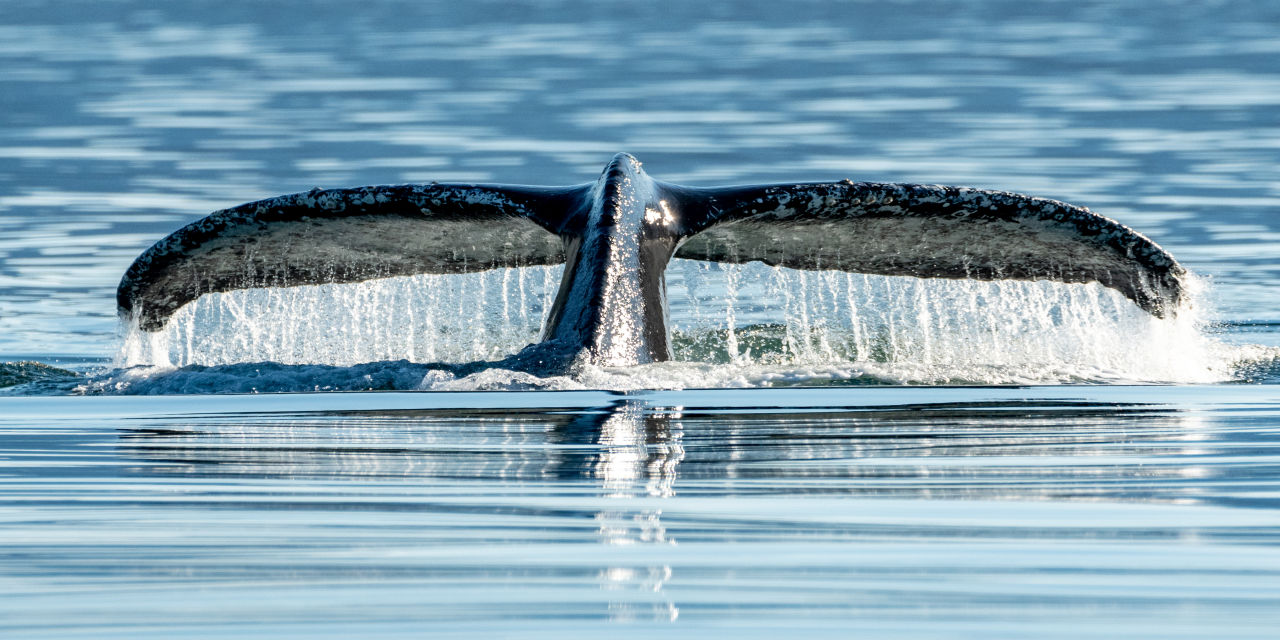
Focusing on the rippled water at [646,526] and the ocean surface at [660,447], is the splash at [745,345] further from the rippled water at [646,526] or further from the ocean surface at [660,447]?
the rippled water at [646,526]

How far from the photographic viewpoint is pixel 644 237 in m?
11.3

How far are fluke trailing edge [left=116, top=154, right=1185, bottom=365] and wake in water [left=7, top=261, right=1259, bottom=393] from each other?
0.22 m

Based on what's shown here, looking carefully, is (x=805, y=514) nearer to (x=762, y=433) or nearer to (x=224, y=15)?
(x=762, y=433)

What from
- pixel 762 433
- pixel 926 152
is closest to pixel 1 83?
pixel 926 152

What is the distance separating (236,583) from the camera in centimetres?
415

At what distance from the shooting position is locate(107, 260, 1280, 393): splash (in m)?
11.0

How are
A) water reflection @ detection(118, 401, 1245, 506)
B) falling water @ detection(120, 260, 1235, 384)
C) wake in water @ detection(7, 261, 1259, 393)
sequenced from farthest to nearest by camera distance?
falling water @ detection(120, 260, 1235, 384) < wake in water @ detection(7, 261, 1259, 393) < water reflection @ detection(118, 401, 1245, 506)

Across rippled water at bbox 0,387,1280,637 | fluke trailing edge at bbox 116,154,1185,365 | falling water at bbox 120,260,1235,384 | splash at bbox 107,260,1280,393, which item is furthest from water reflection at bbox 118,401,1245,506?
falling water at bbox 120,260,1235,384

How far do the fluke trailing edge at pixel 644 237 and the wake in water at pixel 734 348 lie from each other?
0.72 ft

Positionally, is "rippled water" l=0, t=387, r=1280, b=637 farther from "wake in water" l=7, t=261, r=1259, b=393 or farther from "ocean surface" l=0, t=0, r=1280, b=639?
"wake in water" l=7, t=261, r=1259, b=393

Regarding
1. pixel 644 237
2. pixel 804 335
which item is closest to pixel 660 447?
pixel 644 237

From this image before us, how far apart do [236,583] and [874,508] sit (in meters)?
1.88

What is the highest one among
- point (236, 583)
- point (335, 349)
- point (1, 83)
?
point (1, 83)

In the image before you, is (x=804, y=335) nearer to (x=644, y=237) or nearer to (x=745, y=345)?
(x=745, y=345)
